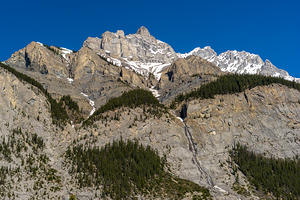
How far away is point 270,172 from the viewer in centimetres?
13525

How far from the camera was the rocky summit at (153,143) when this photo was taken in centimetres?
11500

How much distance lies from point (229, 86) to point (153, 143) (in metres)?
61.5

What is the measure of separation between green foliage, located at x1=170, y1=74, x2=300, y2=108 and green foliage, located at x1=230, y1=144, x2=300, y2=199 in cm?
3867

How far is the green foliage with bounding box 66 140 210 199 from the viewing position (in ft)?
375

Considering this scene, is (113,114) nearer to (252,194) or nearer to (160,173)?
(160,173)

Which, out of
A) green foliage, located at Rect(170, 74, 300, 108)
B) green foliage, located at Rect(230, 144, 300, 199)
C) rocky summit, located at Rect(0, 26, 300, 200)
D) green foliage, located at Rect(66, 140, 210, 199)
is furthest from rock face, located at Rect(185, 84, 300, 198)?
green foliage, located at Rect(66, 140, 210, 199)

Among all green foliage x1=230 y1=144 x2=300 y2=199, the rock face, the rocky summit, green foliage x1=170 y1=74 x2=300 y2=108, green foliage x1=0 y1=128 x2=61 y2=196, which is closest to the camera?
green foliage x1=0 y1=128 x2=61 y2=196

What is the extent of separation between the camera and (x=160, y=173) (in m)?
126

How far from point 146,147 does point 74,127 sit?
3564 centimetres

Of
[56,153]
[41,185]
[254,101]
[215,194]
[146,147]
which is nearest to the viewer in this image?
[41,185]

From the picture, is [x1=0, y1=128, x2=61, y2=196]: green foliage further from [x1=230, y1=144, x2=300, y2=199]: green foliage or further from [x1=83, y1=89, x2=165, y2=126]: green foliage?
[x1=230, y1=144, x2=300, y2=199]: green foliage

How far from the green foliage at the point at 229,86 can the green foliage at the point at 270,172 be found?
38674mm

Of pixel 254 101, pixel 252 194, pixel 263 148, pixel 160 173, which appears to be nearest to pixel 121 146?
pixel 160 173

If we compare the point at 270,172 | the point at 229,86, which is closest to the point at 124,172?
the point at 270,172
